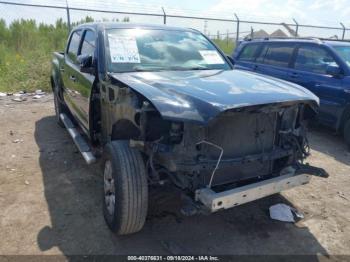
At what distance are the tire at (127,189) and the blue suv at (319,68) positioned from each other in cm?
367

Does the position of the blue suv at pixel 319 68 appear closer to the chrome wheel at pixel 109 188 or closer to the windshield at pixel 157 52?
the windshield at pixel 157 52

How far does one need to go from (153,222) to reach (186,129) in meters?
1.21

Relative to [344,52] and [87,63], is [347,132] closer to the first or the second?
[344,52]

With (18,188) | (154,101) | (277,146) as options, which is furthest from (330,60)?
(18,188)

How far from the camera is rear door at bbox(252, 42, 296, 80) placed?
686 centimetres

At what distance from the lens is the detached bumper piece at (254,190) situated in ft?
8.82

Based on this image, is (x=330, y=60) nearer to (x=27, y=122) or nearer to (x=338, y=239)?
(x=338, y=239)

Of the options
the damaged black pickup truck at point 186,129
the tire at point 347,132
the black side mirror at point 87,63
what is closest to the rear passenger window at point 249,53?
the tire at point 347,132

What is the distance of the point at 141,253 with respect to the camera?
9.97ft

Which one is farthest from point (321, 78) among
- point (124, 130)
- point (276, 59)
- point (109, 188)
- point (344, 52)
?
point (109, 188)

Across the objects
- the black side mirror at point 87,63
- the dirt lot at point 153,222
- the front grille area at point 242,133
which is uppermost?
the black side mirror at point 87,63

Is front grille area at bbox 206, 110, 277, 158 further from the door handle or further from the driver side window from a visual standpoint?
the door handle

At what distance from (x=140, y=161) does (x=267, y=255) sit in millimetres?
1346

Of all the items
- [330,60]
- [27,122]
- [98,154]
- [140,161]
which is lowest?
[27,122]
